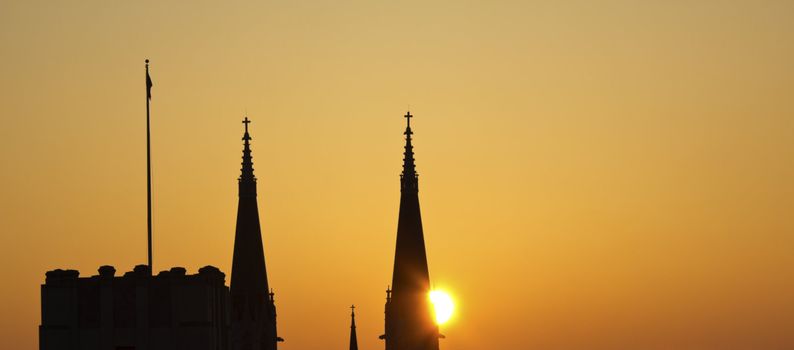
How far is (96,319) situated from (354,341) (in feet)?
219

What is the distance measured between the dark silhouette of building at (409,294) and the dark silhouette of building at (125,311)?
44507 mm

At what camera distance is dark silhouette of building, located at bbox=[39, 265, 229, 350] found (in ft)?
315

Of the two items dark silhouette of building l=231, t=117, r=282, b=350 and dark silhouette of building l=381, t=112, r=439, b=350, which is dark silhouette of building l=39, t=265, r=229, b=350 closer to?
dark silhouette of building l=231, t=117, r=282, b=350

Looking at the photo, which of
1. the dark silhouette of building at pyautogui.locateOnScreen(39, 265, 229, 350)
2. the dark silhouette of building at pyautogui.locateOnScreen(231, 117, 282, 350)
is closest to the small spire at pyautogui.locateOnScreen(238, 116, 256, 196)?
Result: the dark silhouette of building at pyautogui.locateOnScreen(231, 117, 282, 350)

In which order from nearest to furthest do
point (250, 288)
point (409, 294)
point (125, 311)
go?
1. point (125, 311)
2. point (250, 288)
3. point (409, 294)

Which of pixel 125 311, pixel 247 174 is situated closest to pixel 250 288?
pixel 247 174

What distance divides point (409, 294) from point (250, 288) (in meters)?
9.19

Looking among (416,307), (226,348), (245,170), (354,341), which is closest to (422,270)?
(416,307)

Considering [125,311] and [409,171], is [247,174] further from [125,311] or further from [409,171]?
[125,311]

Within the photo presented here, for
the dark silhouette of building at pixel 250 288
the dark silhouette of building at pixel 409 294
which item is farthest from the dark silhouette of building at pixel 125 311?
the dark silhouette of building at pixel 409 294

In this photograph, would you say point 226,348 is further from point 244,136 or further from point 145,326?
point 244,136

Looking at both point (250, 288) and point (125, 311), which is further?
point (250, 288)

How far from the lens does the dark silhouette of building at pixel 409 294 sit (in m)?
141

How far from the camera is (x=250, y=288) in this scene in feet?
450
